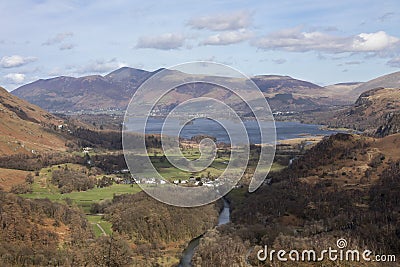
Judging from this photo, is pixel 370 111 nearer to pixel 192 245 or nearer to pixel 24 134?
pixel 24 134

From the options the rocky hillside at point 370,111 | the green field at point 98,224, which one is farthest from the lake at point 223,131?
the green field at point 98,224

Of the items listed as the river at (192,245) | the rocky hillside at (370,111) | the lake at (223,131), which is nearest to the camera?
the river at (192,245)

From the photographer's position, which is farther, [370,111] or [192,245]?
[370,111]

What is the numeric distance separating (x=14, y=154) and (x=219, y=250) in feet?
222

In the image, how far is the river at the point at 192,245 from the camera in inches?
1551

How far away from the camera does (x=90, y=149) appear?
110 m

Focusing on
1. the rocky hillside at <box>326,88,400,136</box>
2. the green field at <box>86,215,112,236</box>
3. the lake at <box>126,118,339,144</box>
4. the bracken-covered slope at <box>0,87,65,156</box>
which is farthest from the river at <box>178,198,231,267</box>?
the rocky hillside at <box>326,88,400,136</box>

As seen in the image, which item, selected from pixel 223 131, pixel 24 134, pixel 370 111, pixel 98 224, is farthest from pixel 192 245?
pixel 370 111

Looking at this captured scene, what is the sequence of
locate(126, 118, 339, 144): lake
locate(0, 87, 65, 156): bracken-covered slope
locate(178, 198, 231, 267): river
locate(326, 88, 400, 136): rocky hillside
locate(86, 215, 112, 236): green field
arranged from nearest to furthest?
locate(178, 198, 231, 267): river < locate(86, 215, 112, 236): green field < locate(0, 87, 65, 156): bracken-covered slope < locate(126, 118, 339, 144): lake < locate(326, 88, 400, 136): rocky hillside

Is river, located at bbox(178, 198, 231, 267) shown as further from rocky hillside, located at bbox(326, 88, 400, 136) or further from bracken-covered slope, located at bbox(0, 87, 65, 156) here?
rocky hillside, located at bbox(326, 88, 400, 136)

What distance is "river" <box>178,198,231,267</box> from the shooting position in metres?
39.4

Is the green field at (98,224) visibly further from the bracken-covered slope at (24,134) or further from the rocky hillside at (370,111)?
the rocky hillside at (370,111)

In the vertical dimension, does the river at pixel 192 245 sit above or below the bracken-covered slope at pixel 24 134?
below

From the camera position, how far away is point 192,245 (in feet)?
146
